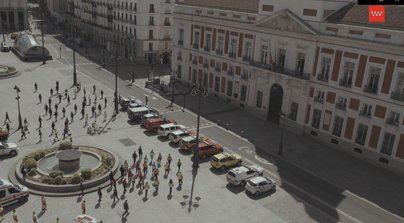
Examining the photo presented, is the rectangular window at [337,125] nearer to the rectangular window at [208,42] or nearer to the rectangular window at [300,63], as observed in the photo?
the rectangular window at [300,63]

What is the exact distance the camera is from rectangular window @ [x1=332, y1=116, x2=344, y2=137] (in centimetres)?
4698

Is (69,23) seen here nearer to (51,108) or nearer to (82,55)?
(82,55)

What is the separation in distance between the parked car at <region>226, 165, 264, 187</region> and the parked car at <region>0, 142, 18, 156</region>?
71.6 feet

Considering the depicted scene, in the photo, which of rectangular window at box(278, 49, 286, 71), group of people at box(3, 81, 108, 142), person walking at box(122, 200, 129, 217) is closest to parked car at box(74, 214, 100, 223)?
person walking at box(122, 200, 129, 217)

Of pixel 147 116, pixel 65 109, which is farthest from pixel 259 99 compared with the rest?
pixel 65 109

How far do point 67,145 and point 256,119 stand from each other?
26.9 metres

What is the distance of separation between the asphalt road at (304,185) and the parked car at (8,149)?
836 inches

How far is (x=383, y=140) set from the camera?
42.9 metres

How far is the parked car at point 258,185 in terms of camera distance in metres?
35.8

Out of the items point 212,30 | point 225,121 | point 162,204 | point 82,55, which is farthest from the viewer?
point 82,55

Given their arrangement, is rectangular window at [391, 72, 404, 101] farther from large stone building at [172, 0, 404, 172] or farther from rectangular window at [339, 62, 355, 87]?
rectangular window at [339, 62, 355, 87]

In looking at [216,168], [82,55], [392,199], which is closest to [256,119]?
[216,168]

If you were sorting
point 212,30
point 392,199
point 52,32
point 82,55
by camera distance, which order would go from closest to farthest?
1. point 392,199
2. point 212,30
3. point 82,55
4. point 52,32

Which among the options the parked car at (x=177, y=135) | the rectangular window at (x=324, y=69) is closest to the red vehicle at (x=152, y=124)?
the parked car at (x=177, y=135)
